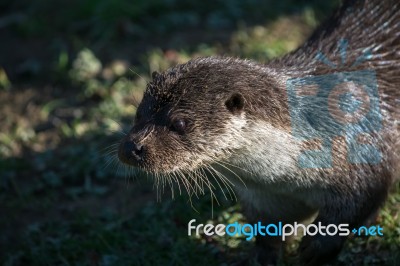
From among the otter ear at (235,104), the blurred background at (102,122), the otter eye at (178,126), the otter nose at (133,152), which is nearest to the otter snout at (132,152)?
the otter nose at (133,152)

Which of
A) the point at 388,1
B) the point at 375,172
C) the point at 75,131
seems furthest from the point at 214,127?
the point at 75,131

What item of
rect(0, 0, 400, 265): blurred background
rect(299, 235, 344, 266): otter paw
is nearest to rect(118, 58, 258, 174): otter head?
rect(299, 235, 344, 266): otter paw

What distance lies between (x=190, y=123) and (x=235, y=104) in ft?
0.70

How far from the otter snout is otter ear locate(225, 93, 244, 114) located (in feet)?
1.39

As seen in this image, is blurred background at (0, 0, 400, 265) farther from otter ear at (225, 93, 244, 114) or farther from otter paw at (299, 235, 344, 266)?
otter ear at (225, 93, 244, 114)

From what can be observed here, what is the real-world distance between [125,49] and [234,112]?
3189mm

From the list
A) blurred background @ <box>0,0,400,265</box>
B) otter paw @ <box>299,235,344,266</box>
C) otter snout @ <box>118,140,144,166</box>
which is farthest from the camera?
blurred background @ <box>0,0,400,265</box>

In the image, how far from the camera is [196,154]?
3.41m

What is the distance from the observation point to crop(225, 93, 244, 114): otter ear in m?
3.41

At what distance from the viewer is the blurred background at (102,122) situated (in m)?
4.19

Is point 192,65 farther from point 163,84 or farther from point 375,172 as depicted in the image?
point 375,172

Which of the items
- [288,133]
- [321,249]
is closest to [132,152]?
[288,133]

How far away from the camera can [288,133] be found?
3496 millimetres

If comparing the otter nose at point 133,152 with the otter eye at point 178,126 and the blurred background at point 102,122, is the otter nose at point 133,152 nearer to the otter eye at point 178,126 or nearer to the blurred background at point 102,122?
the otter eye at point 178,126
